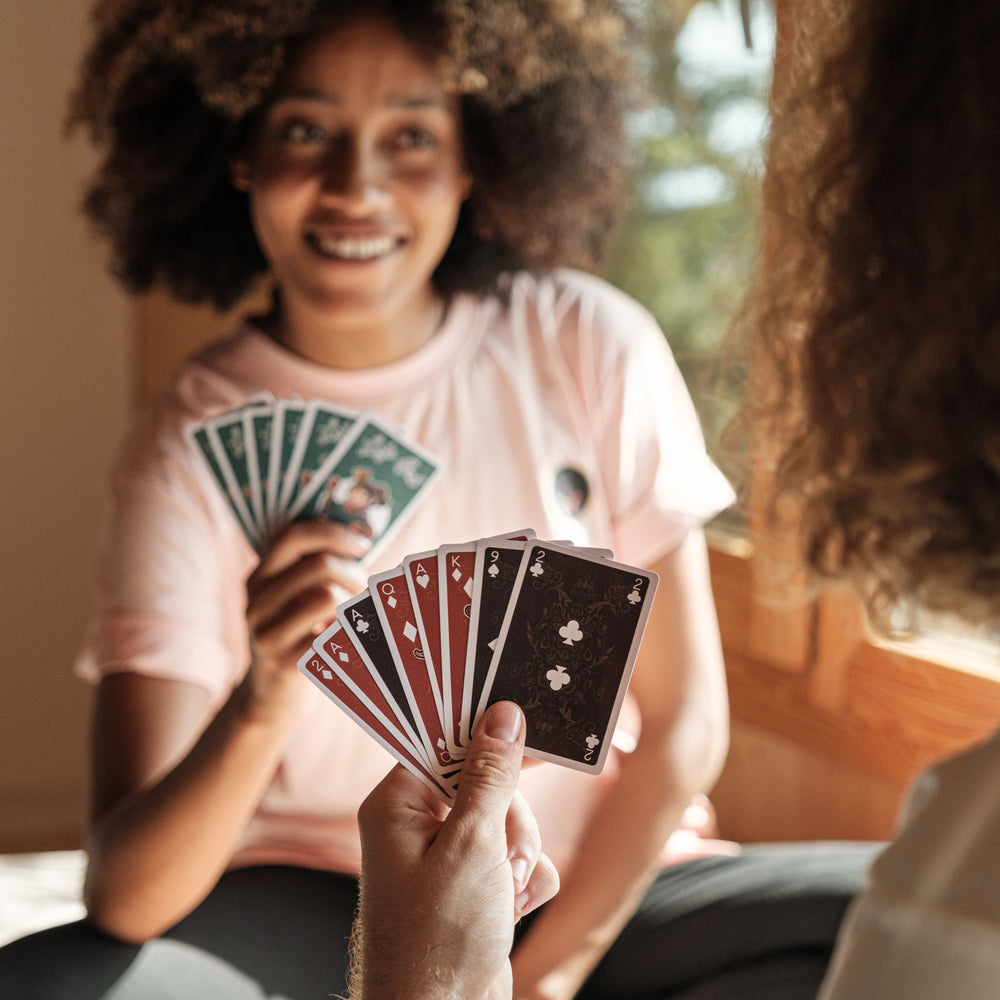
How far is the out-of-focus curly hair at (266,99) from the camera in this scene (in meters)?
1.48

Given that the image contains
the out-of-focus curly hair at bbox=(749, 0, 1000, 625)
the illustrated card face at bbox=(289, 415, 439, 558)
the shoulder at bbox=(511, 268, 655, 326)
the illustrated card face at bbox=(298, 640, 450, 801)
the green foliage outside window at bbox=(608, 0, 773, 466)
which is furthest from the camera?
the green foliage outside window at bbox=(608, 0, 773, 466)

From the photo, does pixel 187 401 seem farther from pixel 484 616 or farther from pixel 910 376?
pixel 910 376

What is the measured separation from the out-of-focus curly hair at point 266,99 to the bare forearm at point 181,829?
2.42 feet

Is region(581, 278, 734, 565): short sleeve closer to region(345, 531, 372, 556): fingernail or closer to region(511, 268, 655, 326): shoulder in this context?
region(511, 268, 655, 326): shoulder

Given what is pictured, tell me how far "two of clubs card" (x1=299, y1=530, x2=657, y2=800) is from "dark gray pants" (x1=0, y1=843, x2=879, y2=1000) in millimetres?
434

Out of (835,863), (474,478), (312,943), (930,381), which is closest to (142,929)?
(312,943)

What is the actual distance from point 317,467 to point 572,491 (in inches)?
12.8

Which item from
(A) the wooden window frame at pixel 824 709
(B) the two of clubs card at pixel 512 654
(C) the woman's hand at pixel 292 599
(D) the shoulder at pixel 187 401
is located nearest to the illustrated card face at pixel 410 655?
(B) the two of clubs card at pixel 512 654

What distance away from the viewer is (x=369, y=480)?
4.20 ft

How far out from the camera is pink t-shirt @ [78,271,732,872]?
4.55 ft

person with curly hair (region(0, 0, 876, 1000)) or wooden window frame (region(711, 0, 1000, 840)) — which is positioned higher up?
person with curly hair (region(0, 0, 876, 1000))

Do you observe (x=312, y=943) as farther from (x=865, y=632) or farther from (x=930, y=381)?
(x=865, y=632)

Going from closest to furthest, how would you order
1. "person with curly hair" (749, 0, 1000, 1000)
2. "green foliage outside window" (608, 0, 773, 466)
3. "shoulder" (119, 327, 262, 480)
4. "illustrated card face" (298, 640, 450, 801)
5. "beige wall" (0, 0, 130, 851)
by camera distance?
"person with curly hair" (749, 0, 1000, 1000) < "illustrated card face" (298, 640, 450, 801) < "shoulder" (119, 327, 262, 480) < "green foliage outside window" (608, 0, 773, 466) < "beige wall" (0, 0, 130, 851)

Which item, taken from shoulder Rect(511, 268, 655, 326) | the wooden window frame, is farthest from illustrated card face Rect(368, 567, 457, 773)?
the wooden window frame
